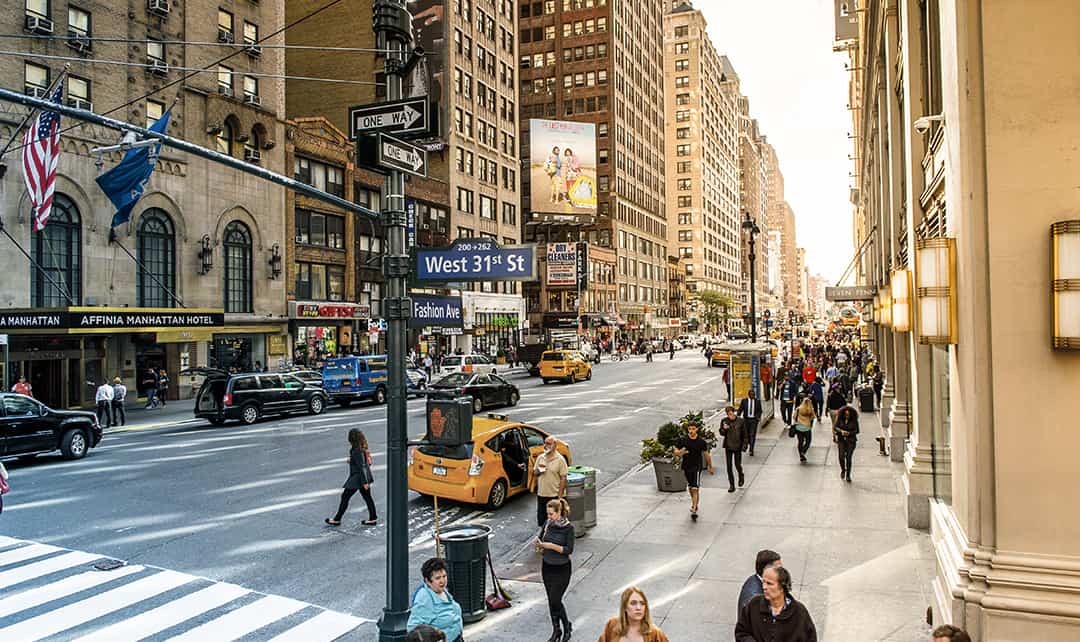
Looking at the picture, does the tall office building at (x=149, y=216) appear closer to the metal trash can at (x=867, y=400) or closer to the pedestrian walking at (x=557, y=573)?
the pedestrian walking at (x=557, y=573)

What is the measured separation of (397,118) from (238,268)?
3534 cm

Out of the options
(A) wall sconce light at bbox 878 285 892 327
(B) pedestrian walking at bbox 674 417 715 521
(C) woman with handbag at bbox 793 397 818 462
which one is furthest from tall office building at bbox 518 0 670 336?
(B) pedestrian walking at bbox 674 417 715 521

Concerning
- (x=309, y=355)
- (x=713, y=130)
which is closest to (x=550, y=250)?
(x=309, y=355)

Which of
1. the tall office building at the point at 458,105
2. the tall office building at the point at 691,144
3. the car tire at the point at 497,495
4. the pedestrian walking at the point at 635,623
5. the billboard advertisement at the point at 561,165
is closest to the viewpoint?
the pedestrian walking at the point at 635,623

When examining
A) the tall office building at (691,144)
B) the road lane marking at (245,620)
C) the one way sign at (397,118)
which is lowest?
the road lane marking at (245,620)

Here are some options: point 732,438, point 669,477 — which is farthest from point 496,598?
point 732,438

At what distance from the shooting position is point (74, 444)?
18438mm

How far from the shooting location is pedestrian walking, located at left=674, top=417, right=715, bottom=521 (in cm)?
1266

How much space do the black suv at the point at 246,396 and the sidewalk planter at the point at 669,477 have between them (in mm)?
17108

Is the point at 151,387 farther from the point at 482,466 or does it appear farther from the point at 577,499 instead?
the point at 577,499

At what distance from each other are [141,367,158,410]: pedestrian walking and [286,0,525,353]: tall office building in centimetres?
2201

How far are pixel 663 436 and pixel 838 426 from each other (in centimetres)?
366

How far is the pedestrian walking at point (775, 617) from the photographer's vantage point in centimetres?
526

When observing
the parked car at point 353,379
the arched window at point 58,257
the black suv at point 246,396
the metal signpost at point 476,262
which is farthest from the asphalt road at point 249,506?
the arched window at point 58,257
